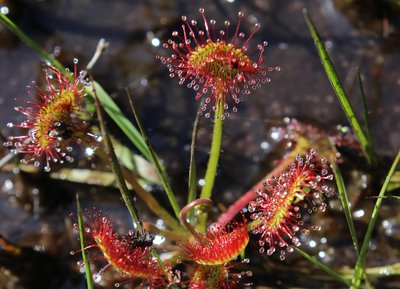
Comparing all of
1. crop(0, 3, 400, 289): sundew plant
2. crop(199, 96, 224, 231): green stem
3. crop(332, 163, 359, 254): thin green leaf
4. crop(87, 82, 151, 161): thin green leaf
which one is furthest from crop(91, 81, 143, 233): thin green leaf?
crop(332, 163, 359, 254): thin green leaf

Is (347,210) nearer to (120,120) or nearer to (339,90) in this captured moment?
(339,90)

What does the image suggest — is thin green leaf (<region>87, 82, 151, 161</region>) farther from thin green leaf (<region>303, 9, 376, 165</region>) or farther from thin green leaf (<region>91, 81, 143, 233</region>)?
thin green leaf (<region>303, 9, 376, 165</region>)

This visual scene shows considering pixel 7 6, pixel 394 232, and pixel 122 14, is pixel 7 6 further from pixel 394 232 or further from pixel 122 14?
pixel 394 232

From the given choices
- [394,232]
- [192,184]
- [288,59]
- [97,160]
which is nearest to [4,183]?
[97,160]

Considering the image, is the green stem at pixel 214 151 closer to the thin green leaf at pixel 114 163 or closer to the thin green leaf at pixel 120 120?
the thin green leaf at pixel 120 120

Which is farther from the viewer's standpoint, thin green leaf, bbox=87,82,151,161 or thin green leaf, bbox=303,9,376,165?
thin green leaf, bbox=87,82,151,161

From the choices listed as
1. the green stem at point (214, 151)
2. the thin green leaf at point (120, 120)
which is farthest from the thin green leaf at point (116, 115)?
the green stem at point (214, 151)

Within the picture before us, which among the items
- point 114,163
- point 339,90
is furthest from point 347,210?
point 114,163

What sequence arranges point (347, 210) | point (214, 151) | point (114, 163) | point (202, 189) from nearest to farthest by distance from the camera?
point (114, 163)
point (347, 210)
point (214, 151)
point (202, 189)
